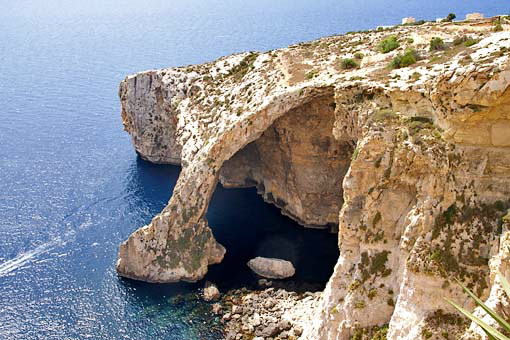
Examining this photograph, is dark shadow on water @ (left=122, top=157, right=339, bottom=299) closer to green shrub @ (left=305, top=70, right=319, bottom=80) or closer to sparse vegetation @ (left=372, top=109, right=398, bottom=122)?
green shrub @ (left=305, top=70, right=319, bottom=80)

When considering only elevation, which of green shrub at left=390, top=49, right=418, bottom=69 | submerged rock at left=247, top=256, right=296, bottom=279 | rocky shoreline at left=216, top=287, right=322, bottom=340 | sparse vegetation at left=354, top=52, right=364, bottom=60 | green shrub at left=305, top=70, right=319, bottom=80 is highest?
sparse vegetation at left=354, top=52, right=364, bottom=60

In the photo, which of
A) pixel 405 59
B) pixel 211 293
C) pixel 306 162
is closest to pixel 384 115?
pixel 405 59

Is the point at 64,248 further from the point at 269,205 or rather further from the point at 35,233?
the point at 269,205

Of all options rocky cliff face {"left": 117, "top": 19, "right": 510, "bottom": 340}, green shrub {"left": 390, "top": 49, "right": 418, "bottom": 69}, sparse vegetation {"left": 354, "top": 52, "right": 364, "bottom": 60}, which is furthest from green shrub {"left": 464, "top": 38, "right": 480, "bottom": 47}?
sparse vegetation {"left": 354, "top": 52, "right": 364, "bottom": 60}

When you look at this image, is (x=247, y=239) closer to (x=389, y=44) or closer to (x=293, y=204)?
(x=293, y=204)

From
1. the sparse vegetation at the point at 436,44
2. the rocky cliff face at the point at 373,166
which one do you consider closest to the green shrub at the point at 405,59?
the rocky cliff face at the point at 373,166

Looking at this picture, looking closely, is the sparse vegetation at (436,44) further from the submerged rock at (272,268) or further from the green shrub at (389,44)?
the submerged rock at (272,268)

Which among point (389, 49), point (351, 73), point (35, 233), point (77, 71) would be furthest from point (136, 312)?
point (77, 71)
